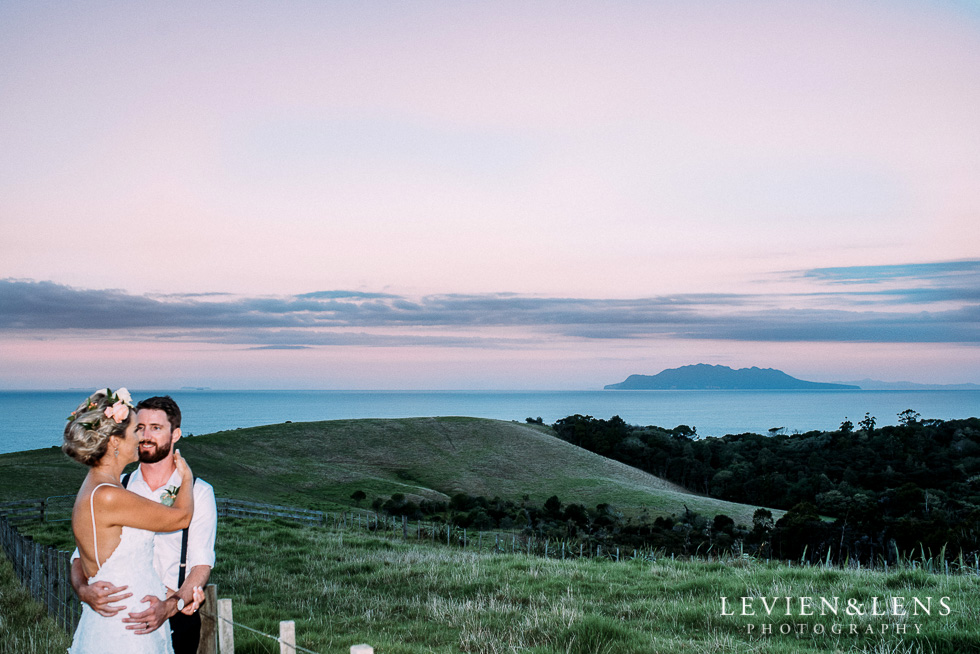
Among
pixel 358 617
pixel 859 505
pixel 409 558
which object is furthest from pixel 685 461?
pixel 358 617

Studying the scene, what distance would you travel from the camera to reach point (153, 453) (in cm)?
426

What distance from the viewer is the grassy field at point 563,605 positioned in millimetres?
7551

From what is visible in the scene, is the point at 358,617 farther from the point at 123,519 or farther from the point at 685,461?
the point at 685,461

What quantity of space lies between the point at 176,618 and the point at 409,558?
1155cm

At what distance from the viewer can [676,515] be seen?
56.3 meters

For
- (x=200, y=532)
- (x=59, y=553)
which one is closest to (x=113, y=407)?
(x=200, y=532)

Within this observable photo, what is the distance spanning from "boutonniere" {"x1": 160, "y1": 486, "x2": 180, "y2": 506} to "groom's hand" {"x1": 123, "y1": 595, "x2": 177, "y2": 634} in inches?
21.6

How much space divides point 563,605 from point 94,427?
291 inches

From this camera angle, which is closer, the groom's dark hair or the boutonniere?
the boutonniere

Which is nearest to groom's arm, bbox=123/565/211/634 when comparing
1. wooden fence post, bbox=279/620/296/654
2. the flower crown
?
wooden fence post, bbox=279/620/296/654

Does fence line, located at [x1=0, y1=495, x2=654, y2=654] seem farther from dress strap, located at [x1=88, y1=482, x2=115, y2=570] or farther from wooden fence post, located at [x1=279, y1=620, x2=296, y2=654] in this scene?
dress strap, located at [x1=88, y1=482, x2=115, y2=570]

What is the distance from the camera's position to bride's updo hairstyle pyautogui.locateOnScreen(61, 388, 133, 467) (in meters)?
3.73

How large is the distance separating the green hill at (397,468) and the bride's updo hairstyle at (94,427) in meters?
38.2

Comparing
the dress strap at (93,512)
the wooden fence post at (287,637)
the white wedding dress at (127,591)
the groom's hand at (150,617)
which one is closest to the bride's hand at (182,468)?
the white wedding dress at (127,591)
